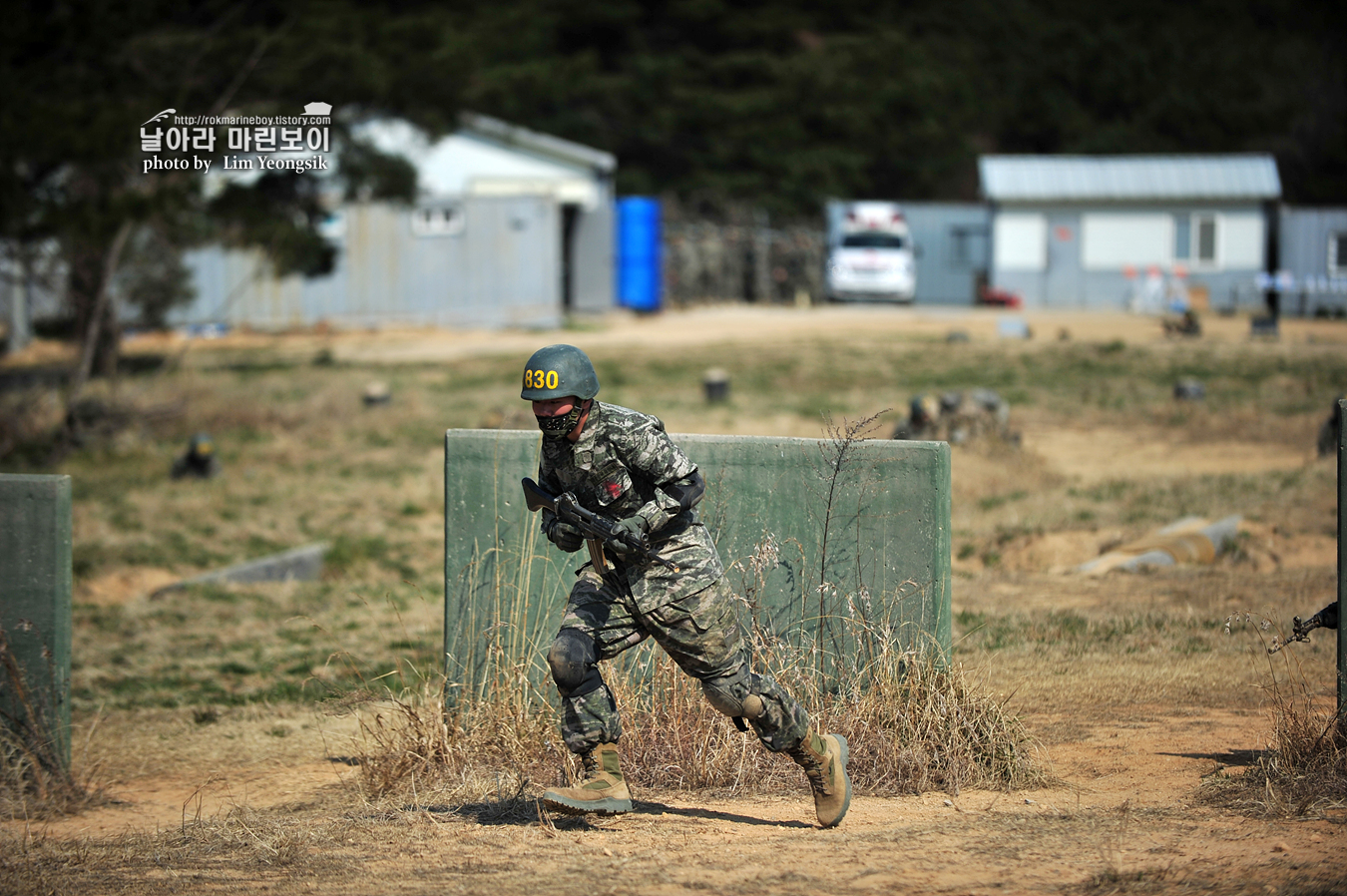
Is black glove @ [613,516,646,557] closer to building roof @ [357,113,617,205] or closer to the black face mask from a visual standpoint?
the black face mask

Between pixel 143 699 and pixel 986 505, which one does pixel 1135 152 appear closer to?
pixel 986 505

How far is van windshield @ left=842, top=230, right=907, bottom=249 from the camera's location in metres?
34.7

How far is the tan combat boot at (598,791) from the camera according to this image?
4.74 metres

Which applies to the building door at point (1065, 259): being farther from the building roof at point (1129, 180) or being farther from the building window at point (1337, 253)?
the building window at point (1337, 253)

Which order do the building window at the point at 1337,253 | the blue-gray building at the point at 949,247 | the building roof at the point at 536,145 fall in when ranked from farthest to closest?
the blue-gray building at the point at 949,247 → the building window at the point at 1337,253 → the building roof at the point at 536,145

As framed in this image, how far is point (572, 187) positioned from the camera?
30.6 metres

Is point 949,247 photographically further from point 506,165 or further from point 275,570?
point 275,570

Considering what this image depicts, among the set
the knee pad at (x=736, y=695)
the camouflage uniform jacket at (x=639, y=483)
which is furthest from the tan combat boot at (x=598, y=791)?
the camouflage uniform jacket at (x=639, y=483)

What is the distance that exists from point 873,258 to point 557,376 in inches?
1226

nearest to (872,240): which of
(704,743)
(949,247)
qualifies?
(949,247)

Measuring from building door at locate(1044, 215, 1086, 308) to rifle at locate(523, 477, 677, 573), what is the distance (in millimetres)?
30826

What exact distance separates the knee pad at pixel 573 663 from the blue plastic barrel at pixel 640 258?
27.3 meters

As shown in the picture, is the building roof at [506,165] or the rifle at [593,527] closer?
the rifle at [593,527]

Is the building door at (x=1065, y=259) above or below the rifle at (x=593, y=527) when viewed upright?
above
